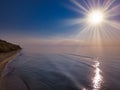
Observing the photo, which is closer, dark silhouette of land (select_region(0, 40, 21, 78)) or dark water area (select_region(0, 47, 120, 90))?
dark water area (select_region(0, 47, 120, 90))

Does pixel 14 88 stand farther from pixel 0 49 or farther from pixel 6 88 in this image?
pixel 0 49

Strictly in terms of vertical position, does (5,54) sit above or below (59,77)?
above

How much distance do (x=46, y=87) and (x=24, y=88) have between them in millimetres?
3244

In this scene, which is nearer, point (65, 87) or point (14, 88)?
point (14, 88)

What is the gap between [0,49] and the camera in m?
74.8

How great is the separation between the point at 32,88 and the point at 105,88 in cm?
1077

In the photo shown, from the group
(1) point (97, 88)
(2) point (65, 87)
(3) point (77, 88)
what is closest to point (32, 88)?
(2) point (65, 87)

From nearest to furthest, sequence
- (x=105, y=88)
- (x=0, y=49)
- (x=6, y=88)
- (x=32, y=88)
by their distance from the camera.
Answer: (x=6, y=88) < (x=32, y=88) < (x=105, y=88) < (x=0, y=49)

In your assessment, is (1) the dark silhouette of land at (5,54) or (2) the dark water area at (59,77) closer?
(2) the dark water area at (59,77)

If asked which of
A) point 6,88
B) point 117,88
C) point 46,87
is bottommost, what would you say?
point 6,88

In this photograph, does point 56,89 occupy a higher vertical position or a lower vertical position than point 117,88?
lower

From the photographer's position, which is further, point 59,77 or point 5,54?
point 5,54

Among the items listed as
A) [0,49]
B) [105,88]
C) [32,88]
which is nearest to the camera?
[32,88]

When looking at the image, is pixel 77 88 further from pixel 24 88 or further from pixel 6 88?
pixel 6 88
